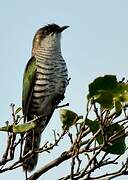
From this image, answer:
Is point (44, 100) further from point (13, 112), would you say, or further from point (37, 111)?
point (13, 112)

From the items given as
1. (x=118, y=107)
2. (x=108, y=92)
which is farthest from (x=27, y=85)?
(x=108, y=92)

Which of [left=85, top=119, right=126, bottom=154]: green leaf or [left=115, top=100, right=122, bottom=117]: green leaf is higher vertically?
[left=115, top=100, right=122, bottom=117]: green leaf

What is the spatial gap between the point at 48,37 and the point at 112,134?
5.33m

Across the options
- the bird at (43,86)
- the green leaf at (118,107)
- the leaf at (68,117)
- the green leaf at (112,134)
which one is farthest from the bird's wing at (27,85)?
the green leaf at (118,107)

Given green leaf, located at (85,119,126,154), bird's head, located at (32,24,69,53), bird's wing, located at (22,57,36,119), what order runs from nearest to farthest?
1. green leaf, located at (85,119,126,154)
2. bird's wing, located at (22,57,36,119)
3. bird's head, located at (32,24,69,53)

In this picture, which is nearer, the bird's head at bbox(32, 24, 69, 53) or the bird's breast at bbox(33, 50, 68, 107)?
the bird's breast at bbox(33, 50, 68, 107)

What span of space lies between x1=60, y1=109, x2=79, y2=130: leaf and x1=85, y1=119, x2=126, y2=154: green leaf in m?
0.17

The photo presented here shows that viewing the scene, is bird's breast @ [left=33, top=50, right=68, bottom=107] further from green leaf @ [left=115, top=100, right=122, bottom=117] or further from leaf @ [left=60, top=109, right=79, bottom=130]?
green leaf @ [left=115, top=100, right=122, bottom=117]

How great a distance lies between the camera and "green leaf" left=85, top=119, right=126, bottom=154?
509 cm

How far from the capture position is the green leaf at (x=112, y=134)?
509cm

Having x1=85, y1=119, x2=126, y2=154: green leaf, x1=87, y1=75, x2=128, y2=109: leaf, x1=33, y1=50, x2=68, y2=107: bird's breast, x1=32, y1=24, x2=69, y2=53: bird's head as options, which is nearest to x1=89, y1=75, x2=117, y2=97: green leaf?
x1=87, y1=75, x2=128, y2=109: leaf

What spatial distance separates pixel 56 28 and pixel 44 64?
1050 millimetres

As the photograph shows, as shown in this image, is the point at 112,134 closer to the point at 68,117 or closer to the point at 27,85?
the point at 68,117

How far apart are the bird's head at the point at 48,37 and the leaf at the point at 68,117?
4.81 meters
